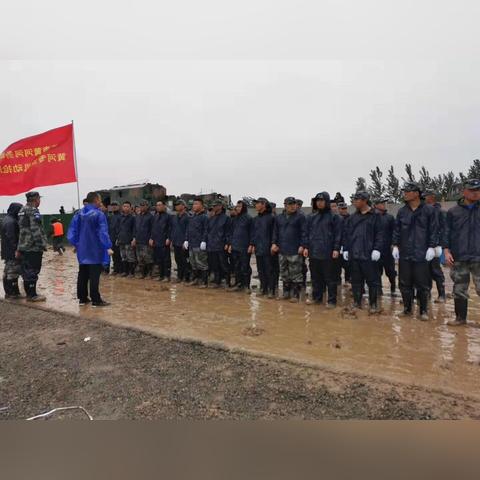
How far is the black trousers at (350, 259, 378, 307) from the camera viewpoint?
6.02m

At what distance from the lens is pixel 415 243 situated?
5629mm

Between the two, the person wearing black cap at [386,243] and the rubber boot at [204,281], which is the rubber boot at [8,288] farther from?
the person wearing black cap at [386,243]

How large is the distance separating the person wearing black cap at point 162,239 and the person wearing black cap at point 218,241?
1370 millimetres

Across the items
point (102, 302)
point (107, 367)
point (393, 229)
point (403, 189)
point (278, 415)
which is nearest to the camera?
point (278, 415)

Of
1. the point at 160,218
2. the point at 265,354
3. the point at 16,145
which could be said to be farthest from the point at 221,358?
the point at 16,145

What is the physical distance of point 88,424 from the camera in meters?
1.44

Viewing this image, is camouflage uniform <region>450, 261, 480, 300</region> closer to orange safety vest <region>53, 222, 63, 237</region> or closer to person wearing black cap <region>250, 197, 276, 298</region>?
person wearing black cap <region>250, 197, 276, 298</region>

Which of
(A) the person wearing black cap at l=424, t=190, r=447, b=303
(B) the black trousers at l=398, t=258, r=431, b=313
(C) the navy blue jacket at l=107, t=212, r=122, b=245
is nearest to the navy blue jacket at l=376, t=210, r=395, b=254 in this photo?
(B) the black trousers at l=398, t=258, r=431, b=313

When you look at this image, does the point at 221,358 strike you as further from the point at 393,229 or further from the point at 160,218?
the point at 160,218

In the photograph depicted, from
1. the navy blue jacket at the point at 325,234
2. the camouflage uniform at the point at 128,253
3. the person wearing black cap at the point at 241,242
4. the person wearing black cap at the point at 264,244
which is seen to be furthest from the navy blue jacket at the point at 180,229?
the navy blue jacket at the point at 325,234

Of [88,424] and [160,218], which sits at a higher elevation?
[160,218]

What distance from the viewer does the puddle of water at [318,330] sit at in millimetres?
3756

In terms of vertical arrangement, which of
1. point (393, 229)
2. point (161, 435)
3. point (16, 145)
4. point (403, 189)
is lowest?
point (161, 435)

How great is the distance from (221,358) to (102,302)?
3.50 meters
